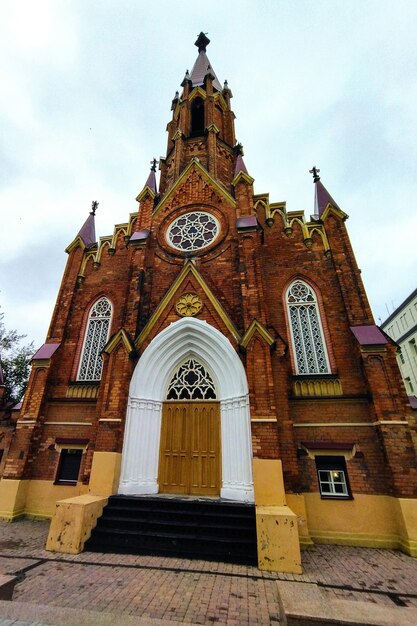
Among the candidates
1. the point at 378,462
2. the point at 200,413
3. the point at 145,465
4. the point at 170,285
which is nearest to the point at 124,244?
the point at 170,285

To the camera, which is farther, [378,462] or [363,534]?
[378,462]

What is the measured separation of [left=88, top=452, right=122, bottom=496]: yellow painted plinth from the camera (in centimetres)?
731

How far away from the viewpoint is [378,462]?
736cm

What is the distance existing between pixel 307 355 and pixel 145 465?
18.7 ft

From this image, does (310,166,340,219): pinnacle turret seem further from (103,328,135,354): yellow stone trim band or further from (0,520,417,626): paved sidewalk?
(0,520,417,626): paved sidewalk

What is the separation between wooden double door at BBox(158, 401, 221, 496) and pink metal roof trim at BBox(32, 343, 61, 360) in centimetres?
463

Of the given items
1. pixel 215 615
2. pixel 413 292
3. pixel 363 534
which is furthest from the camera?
pixel 413 292

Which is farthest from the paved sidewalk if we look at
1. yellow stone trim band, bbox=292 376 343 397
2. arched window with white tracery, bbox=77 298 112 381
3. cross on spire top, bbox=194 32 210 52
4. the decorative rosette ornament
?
cross on spire top, bbox=194 32 210 52

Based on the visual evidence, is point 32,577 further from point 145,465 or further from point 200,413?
point 200,413

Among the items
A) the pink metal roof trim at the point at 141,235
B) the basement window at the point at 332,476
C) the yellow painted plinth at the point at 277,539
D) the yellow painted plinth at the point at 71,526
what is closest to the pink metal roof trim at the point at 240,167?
the pink metal roof trim at the point at 141,235

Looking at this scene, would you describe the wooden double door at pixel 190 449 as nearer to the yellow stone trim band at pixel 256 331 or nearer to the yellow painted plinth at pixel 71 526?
the yellow stone trim band at pixel 256 331

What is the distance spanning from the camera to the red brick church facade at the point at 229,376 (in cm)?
717

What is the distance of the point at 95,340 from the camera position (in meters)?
11.0

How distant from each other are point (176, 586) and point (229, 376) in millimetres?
4701
